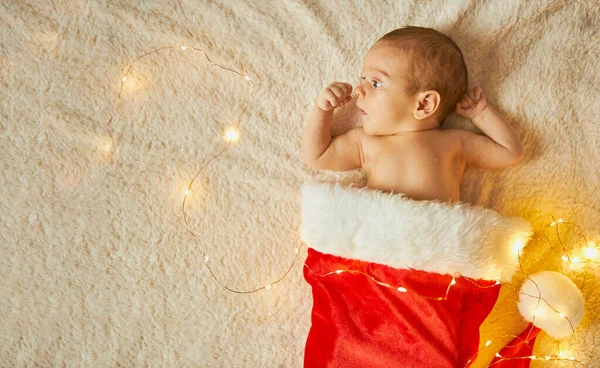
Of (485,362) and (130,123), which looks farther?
→ (130,123)

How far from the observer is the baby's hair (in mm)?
1372

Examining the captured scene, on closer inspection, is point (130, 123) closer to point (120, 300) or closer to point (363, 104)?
point (120, 300)

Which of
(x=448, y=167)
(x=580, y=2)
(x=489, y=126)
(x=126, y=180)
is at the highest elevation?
(x=580, y=2)

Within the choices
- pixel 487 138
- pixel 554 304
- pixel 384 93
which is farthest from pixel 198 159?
pixel 554 304

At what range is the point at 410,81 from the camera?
4.53ft

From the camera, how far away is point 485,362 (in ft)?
4.78

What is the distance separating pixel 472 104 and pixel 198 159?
812 millimetres

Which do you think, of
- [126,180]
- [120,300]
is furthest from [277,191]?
[120,300]

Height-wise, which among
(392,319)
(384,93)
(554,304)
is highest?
(384,93)

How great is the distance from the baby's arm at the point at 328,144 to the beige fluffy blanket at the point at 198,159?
0.06m

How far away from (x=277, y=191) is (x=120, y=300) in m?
0.57

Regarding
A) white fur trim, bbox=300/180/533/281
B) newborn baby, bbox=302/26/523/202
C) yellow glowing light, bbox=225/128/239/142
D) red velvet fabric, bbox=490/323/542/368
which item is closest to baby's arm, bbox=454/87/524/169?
newborn baby, bbox=302/26/523/202

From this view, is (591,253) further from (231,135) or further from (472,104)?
(231,135)

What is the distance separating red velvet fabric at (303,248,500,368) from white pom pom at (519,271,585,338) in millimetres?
94
